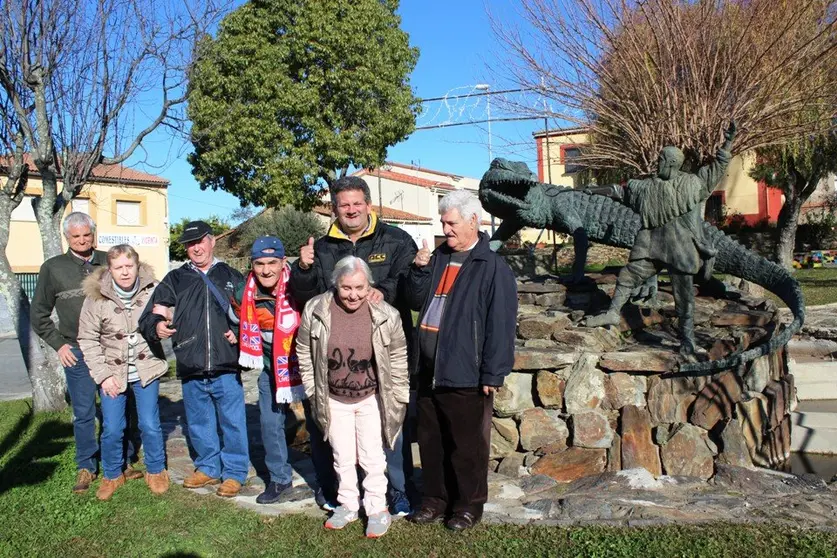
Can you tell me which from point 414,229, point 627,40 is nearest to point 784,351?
point 627,40

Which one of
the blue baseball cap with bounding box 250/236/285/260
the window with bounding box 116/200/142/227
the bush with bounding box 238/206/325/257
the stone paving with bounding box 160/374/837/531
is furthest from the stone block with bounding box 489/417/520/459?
the window with bounding box 116/200/142/227

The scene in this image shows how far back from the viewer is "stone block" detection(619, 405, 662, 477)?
4.70m

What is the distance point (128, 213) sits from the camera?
2614cm

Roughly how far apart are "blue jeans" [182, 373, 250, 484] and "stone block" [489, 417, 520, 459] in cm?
170

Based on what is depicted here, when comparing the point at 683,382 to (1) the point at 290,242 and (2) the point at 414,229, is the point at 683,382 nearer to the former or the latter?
(1) the point at 290,242

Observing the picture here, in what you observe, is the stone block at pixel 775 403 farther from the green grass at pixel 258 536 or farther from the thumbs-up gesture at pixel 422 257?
the thumbs-up gesture at pixel 422 257

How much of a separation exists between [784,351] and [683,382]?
2770mm

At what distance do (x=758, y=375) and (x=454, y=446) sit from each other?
3.71 meters

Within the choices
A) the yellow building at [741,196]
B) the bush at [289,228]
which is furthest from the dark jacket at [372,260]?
the yellow building at [741,196]

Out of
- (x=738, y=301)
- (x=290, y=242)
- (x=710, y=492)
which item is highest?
(x=290, y=242)

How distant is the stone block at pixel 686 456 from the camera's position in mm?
4711

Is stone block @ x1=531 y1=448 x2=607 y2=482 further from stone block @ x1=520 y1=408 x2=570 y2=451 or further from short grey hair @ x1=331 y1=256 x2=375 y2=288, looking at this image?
short grey hair @ x1=331 y1=256 x2=375 y2=288

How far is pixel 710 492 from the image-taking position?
4199 millimetres

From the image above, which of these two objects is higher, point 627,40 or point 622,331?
point 627,40
